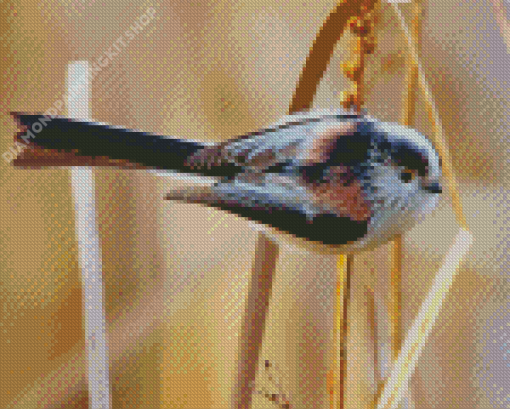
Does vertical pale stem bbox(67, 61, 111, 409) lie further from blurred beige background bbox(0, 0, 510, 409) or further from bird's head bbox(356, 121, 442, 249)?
bird's head bbox(356, 121, 442, 249)

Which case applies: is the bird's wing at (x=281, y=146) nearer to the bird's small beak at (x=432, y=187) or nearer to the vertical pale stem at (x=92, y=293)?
the bird's small beak at (x=432, y=187)

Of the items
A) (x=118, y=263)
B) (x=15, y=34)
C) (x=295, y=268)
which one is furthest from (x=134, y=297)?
(x=15, y=34)

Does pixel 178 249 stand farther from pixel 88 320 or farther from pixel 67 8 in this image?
pixel 67 8

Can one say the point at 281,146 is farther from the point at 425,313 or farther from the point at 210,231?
the point at 210,231

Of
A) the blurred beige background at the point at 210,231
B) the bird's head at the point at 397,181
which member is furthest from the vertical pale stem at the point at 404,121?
the bird's head at the point at 397,181

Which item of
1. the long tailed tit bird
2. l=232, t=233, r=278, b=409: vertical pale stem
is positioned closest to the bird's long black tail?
the long tailed tit bird
